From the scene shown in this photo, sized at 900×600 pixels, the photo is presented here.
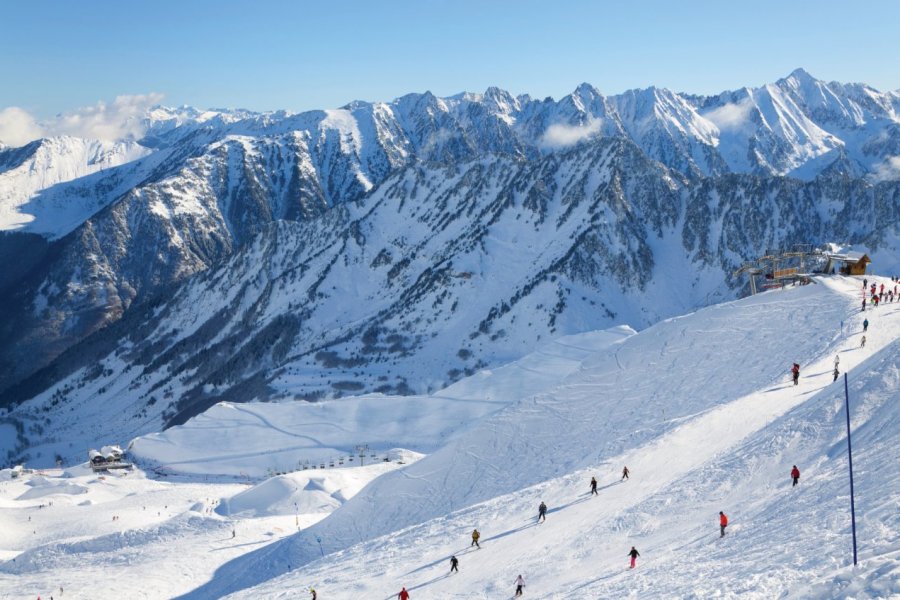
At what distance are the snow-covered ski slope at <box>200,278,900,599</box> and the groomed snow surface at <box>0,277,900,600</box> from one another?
0.57 feet

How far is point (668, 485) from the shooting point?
46438 mm

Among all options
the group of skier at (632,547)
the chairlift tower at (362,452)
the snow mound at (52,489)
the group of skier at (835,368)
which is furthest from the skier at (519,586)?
the snow mound at (52,489)

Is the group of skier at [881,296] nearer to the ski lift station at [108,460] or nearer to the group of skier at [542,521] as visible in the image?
the group of skier at [542,521]

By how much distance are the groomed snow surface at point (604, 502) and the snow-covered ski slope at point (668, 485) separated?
17 cm

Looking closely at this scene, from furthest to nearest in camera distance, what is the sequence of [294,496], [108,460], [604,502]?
1. [108,460]
2. [294,496]
3. [604,502]

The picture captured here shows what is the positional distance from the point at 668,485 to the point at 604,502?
401 cm

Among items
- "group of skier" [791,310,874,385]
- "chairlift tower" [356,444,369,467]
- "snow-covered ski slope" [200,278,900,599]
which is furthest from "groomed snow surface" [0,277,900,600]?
"chairlift tower" [356,444,369,467]

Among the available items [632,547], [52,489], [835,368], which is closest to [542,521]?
[632,547]

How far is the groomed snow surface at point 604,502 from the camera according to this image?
33844 millimetres

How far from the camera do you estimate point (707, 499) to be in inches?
1671

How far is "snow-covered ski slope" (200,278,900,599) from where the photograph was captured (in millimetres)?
32438

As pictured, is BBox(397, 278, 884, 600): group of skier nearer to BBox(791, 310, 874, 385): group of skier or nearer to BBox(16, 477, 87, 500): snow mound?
BBox(791, 310, 874, 385): group of skier

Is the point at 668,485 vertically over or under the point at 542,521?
over

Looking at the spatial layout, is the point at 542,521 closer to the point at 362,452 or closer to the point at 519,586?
the point at 519,586
